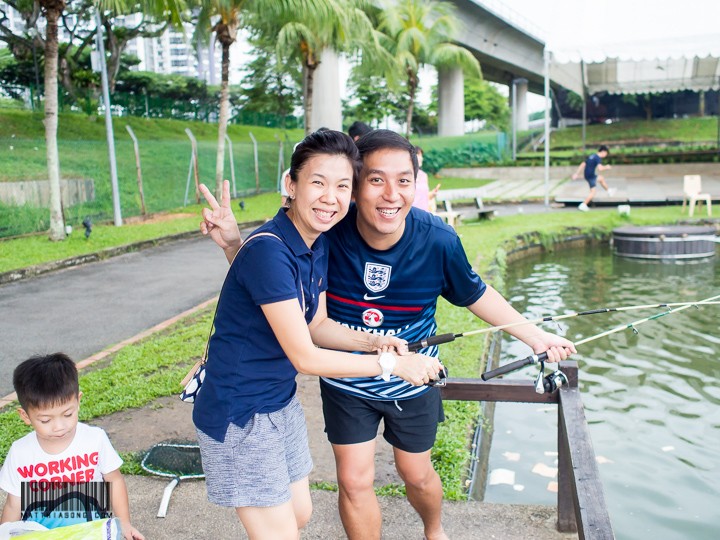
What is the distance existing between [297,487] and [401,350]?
25.9 inches

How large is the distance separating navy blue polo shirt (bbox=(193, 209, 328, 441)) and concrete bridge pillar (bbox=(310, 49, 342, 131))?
2556cm

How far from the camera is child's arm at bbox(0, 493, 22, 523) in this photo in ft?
8.53

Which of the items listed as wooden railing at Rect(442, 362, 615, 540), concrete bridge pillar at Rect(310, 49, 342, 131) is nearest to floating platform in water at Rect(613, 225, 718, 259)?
wooden railing at Rect(442, 362, 615, 540)

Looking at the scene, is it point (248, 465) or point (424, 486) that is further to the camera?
point (424, 486)

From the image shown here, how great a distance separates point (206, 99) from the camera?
50.4 m

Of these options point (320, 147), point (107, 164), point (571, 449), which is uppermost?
point (107, 164)

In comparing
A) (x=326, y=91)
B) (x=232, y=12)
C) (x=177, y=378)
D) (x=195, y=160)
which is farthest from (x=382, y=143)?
(x=326, y=91)

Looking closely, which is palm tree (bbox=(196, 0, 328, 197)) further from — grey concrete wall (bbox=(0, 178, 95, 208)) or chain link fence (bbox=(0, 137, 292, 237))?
grey concrete wall (bbox=(0, 178, 95, 208))

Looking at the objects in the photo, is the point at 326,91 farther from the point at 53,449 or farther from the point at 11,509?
the point at 11,509

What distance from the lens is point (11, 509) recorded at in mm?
2609

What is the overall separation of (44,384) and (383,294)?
4.35ft

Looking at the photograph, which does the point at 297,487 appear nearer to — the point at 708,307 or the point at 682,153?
the point at 708,307

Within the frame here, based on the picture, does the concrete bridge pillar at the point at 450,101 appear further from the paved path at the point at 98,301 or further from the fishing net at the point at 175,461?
the fishing net at the point at 175,461

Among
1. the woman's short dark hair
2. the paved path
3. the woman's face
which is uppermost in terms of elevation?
the woman's short dark hair
